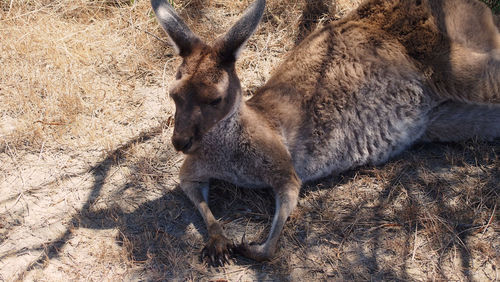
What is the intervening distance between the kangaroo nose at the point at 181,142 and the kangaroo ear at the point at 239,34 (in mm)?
688

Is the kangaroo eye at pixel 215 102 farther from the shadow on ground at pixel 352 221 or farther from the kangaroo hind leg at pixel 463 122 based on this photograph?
the kangaroo hind leg at pixel 463 122

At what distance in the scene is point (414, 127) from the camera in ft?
13.7

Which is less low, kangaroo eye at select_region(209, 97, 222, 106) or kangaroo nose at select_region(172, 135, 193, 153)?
kangaroo eye at select_region(209, 97, 222, 106)

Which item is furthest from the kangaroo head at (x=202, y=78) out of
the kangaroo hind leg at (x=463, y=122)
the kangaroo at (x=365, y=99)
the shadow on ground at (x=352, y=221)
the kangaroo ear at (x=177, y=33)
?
the kangaroo hind leg at (x=463, y=122)

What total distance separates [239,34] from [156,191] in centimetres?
155

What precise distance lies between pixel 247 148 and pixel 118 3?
3434 mm

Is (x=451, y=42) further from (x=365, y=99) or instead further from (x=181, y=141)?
(x=181, y=141)

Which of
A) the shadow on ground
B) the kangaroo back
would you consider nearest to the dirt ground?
the shadow on ground

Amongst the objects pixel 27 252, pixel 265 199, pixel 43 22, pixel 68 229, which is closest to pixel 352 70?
pixel 265 199

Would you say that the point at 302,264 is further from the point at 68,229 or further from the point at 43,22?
the point at 43,22

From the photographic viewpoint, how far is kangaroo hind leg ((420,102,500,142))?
4.17 metres

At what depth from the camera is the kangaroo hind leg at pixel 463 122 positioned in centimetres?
417

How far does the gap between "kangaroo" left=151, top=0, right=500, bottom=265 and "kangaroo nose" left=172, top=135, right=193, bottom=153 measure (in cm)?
36

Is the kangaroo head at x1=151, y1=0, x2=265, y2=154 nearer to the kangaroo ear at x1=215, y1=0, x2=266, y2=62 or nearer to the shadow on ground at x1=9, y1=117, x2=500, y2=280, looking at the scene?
the kangaroo ear at x1=215, y1=0, x2=266, y2=62
